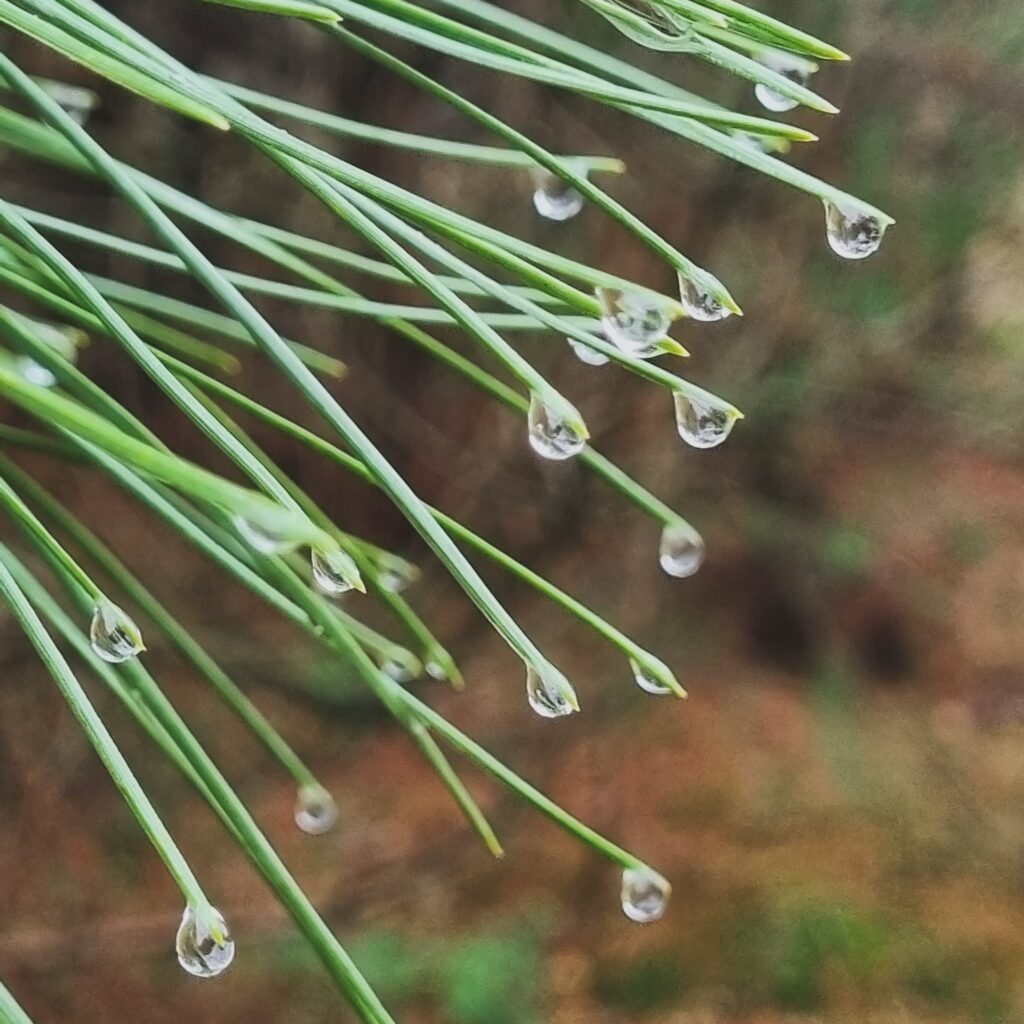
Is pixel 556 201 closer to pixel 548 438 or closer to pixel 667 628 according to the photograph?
pixel 548 438

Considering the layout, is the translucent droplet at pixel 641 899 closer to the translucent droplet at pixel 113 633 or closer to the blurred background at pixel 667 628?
the translucent droplet at pixel 113 633

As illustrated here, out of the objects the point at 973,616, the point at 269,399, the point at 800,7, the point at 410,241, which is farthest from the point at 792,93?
the point at 973,616

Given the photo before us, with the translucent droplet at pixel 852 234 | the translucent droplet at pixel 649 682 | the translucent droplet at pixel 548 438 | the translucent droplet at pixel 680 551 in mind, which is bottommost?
the translucent droplet at pixel 649 682

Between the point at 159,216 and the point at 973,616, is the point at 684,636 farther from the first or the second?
the point at 159,216

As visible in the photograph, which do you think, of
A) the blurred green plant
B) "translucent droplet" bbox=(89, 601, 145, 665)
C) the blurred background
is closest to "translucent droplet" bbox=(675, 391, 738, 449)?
the blurred green plant

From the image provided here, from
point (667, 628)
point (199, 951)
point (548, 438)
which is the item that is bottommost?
point (199, 951)

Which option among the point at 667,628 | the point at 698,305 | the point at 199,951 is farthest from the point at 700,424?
the point at 667,628

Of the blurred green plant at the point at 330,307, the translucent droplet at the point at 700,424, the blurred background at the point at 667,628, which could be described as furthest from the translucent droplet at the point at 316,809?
the blurred background at the point at 667,628
